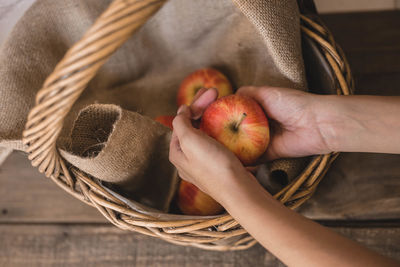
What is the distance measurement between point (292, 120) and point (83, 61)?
35 centimetres

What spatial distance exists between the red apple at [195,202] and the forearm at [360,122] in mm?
216

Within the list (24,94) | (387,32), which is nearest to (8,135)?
(24,94)

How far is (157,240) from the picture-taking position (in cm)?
65

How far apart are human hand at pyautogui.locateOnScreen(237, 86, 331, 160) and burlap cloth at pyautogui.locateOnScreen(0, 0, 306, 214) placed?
0.05 meters

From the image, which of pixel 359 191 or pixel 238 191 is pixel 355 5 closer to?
pixel 359 191

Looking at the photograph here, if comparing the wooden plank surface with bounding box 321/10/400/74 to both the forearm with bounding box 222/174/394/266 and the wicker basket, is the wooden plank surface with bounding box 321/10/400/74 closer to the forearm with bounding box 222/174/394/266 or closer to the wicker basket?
the wicker basket

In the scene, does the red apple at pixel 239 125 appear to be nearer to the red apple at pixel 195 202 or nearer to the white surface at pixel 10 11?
the red apple at pixel 195 202

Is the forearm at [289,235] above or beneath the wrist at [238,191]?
beneath

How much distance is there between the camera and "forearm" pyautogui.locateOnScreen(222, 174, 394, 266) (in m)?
0.32

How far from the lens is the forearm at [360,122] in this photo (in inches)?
18.3

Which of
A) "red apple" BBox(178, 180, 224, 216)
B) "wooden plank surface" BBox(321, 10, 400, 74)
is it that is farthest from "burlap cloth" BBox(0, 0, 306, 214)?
"wooden plank surface" BBox(321, 10, 400, 74)

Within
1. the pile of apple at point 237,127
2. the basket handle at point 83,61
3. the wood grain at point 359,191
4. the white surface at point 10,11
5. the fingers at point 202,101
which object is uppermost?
the white surface at point 10,11

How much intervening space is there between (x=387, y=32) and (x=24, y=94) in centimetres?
81

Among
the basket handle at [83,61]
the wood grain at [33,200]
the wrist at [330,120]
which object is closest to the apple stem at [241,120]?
the wrist at [330,120]
